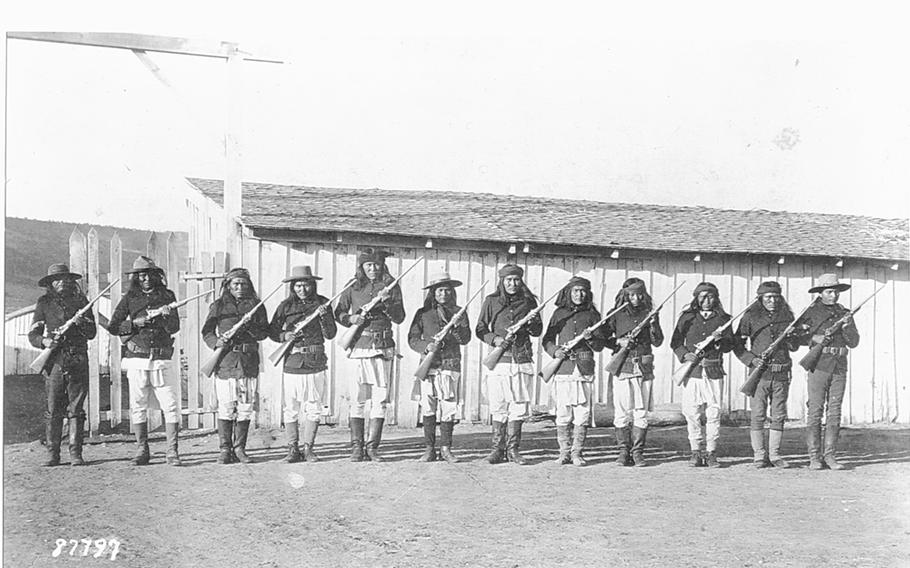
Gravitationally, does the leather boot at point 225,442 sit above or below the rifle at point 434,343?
below

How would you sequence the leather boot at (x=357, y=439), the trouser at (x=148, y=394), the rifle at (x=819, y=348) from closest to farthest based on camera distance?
the trouser at (x=148, y=394) < the leather boot at (x=357, y=439) < the rifle at (x=819, y=348)

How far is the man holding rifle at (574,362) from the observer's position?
Answer: 23.0 ft

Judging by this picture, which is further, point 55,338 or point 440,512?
point 55,338

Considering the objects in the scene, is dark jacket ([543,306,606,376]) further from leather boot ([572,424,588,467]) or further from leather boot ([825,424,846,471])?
leather boot ([825,424,846,471])

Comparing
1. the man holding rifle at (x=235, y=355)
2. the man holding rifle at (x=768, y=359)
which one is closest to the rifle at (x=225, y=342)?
the man holding rifle at (x=235, y=355)

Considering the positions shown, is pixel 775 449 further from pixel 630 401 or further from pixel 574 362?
Result: pixel 574 362

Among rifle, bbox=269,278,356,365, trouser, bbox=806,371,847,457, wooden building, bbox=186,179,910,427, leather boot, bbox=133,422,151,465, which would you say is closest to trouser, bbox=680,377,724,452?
wooden building, bbox=186,179,910,427

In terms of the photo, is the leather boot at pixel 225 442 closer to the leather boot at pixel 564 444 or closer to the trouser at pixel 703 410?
the leather boot at pixel 564 444

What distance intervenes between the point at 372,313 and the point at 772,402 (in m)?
3.45

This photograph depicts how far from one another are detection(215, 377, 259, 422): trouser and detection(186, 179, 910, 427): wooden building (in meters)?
0.36

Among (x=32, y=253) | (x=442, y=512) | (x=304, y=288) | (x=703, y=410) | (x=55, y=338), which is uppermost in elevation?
(x=32, y=253)

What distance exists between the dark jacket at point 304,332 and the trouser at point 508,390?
1.44 metres

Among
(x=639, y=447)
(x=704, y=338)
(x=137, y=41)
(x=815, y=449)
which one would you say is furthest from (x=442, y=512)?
(x=137, y=41)

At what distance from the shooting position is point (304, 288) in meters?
6.99
